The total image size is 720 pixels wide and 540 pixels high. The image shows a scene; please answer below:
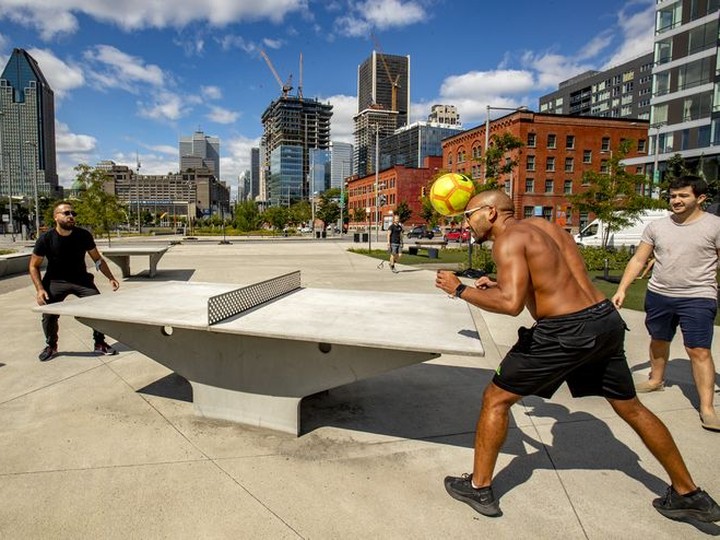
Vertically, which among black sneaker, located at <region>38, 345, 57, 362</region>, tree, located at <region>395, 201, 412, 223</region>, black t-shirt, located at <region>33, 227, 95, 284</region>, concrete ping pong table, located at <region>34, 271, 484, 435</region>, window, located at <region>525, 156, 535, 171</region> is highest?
window, located at <region>525, 156, 535, 171</region>

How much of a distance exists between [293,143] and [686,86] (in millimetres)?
163687

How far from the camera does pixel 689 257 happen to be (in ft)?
13.0

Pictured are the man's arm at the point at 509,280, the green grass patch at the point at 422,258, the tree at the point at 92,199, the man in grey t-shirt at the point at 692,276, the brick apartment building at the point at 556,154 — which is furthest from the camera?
the brick apartment building at the point at 556,154

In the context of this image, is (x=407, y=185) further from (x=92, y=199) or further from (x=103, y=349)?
(x=103, y=349)

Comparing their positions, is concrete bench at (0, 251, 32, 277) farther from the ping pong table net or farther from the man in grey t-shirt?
the man in grey t-shirt

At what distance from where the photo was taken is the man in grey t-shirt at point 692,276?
3879mm

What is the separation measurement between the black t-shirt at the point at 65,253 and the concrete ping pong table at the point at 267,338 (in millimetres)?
1580

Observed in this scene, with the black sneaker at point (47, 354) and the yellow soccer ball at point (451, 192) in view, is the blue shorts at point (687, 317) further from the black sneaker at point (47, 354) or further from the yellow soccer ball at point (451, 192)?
the black sneaker at point (47, 354)

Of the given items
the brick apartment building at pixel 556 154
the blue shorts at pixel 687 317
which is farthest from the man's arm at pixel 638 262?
the brick apartment building at pixel 556 154

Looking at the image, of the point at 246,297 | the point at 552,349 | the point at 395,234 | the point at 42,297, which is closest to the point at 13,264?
the point at 42,297

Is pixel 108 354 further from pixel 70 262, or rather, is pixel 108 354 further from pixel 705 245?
pixel 705 245

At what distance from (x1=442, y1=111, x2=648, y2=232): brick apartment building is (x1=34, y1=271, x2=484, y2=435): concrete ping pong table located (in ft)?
181

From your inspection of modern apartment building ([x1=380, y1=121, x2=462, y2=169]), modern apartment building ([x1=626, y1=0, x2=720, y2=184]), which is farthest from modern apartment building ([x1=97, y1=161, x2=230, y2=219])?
modern apartment building ([x1=626, y1=0, x2=720, y2=184])

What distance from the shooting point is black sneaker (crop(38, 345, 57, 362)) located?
5.62m
